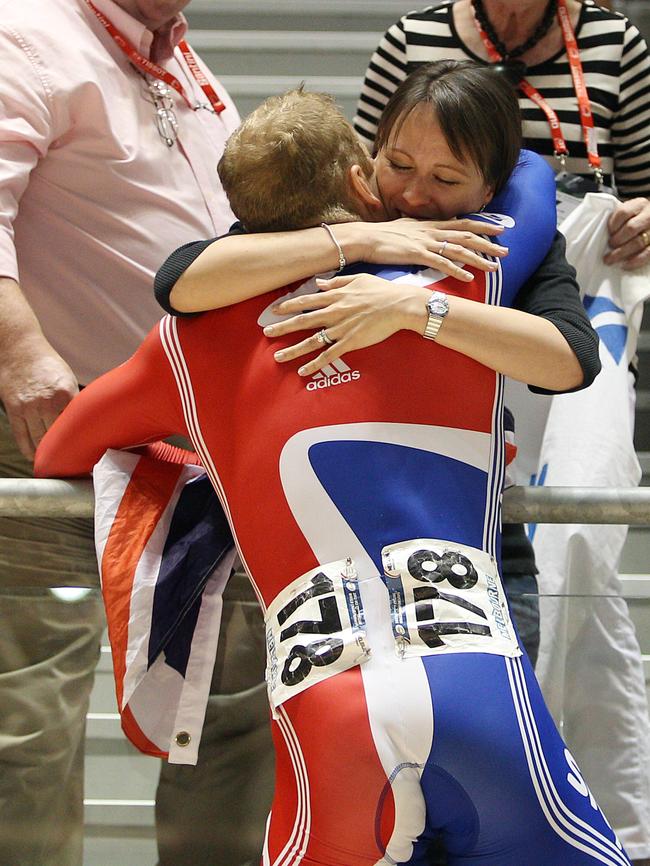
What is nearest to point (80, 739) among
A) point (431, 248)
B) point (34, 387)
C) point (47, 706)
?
point (47, 706)

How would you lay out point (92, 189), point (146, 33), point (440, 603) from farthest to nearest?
1. point (146, 33)
2. point (92, 189)
3. point (440, 603)

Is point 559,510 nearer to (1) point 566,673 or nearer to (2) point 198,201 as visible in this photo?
(1) point 566,673

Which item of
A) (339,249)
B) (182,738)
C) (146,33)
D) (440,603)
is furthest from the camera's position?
(146,33)

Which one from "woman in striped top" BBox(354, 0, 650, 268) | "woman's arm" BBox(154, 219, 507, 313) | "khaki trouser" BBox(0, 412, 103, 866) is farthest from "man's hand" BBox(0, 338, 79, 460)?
"woman in striped top" BBox(354, 0, 650, 268)

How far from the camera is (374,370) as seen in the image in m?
1.21

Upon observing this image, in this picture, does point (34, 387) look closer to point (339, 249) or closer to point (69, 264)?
point (69, 264)

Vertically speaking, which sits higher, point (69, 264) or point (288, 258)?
point (288, 258)

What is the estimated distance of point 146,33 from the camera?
1.97m

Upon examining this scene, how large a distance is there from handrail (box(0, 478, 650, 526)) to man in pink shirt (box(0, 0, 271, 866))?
0.15 metres

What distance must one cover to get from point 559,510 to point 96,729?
718mm

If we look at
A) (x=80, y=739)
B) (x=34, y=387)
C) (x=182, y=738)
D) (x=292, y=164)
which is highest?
(x=292, y=164)

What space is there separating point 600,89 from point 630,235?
1.01 feet

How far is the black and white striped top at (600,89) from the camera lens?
2.05 m

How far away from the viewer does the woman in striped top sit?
2049mm
